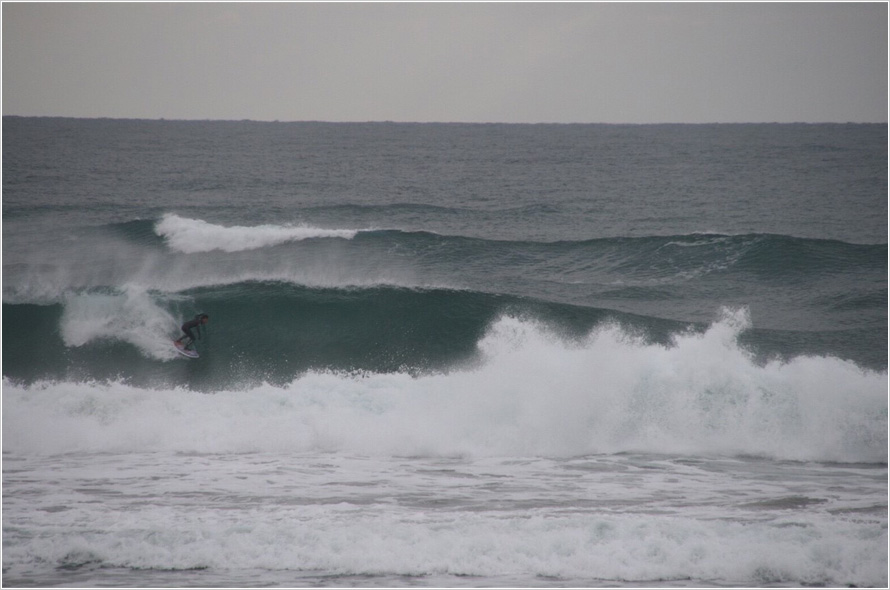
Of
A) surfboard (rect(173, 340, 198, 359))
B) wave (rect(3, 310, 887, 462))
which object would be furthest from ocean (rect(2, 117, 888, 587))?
surfboard (rect(173, 340, 198, 359))

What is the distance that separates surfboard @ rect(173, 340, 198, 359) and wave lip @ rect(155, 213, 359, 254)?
22.1ft

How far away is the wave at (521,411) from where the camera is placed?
10.3 metres

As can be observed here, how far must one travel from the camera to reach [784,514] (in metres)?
7.91

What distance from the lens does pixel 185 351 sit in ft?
45.0

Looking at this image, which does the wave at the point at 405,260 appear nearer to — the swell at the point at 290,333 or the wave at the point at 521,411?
the swell at the point at 290,333

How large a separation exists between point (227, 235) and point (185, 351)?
800 cm

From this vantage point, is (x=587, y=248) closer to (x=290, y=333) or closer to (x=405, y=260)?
(x=405, y=260)

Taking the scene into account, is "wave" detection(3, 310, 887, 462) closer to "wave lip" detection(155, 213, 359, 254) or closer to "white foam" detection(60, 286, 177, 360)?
"white foam" detection(60, 286, 177, 360)

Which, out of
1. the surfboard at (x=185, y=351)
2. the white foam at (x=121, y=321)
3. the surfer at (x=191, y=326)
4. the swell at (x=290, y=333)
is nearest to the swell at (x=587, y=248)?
the swell at (x=290, y=333)

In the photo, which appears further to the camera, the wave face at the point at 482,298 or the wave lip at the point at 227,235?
the wave lip at the point at 227,235

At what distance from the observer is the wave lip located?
20.5 meters

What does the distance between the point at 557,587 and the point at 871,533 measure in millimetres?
3466

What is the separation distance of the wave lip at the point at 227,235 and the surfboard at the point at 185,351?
6.74m

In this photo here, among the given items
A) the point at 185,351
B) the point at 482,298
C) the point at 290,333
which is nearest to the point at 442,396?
the point at 290,333
